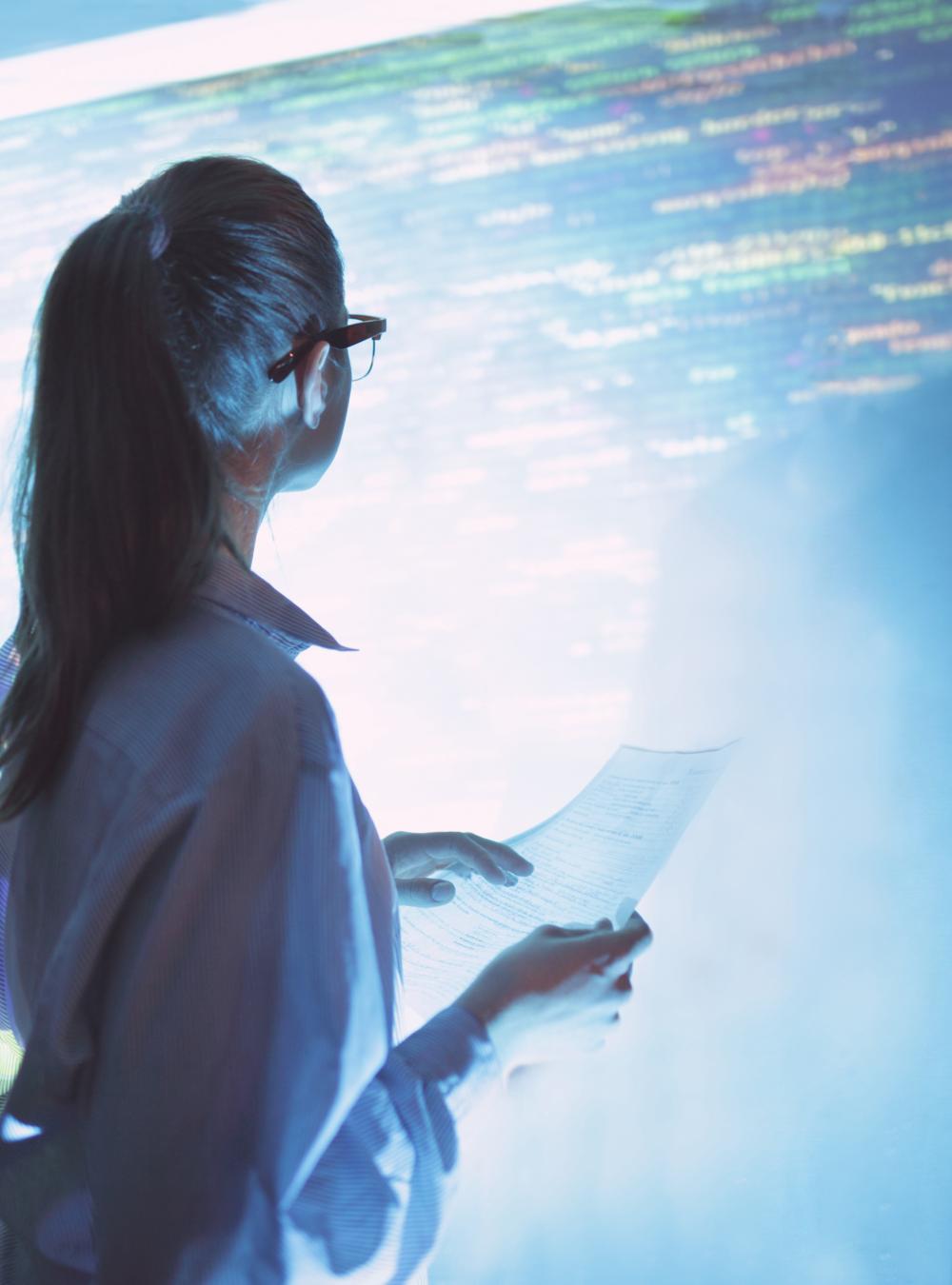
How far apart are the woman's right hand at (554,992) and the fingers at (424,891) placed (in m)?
0.21

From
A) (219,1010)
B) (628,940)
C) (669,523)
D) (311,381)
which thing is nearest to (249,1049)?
(219,1010)

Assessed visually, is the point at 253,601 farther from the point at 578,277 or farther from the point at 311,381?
the point at 578,277

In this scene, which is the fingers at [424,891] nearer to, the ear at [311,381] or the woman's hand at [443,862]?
the woman's hand at [443,862]

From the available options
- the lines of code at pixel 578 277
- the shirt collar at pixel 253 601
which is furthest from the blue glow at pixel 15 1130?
the lines of code at pixel 578 277

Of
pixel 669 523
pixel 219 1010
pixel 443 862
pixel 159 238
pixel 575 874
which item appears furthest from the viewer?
pixel 669 523

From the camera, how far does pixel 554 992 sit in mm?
572

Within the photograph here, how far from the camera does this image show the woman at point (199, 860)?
436 mm

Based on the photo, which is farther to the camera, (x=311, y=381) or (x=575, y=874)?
(x=575, y=874)

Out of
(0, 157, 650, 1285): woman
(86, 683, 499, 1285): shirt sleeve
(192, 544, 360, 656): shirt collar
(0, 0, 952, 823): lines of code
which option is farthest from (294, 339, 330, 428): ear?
(0, 0, 952, 823): lines of code

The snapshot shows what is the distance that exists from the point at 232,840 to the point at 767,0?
1.51 metres

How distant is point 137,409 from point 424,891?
1.46 feet

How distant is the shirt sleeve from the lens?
430 mm

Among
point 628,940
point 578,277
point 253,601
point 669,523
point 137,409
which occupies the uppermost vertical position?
point 137,409

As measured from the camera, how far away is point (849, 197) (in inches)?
56.8
